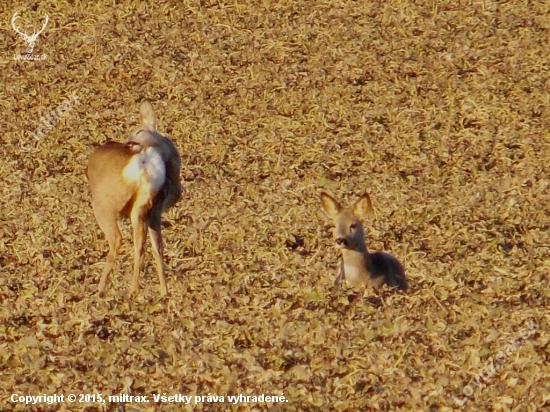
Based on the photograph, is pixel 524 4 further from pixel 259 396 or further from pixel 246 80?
Answer: pixel 259 396

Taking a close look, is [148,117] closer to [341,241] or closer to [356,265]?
[341,241]

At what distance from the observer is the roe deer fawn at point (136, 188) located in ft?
31.8

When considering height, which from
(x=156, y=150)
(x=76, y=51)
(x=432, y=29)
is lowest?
(x=76, y=51)

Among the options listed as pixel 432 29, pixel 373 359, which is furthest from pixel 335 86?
pixel 373 359

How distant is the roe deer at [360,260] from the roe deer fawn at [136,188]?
5.37 ft

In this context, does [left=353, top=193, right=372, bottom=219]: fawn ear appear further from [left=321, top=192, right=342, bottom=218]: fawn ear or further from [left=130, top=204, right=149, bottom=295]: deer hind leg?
[left=130, top=204, right=149, bottom=295]: deer hind leg

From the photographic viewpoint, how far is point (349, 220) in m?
10.9

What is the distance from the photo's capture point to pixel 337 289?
32.5 feet

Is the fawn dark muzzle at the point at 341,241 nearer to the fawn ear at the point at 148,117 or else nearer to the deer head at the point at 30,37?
the fawn ear at the point at 148,117

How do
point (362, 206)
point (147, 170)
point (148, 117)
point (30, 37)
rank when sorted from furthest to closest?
point (30, 37), point (362, 206), point (148, 117), point (147, 170)

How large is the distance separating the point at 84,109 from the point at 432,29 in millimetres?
5462

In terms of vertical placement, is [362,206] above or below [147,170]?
below

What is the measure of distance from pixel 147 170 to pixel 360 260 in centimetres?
218

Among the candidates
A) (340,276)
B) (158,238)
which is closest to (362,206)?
(340,276)
